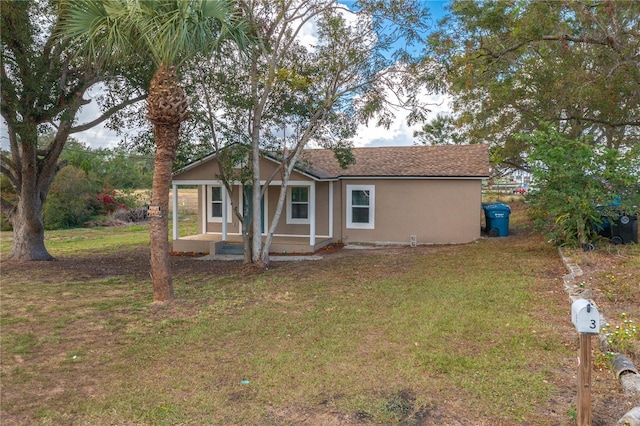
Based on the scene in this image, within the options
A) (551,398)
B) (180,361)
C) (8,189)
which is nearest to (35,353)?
(180,361)

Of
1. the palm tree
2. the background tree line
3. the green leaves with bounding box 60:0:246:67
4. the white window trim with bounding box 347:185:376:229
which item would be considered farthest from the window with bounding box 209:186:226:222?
the green leaves with bounding box 60:0:246:67

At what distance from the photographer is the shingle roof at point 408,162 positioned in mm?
14922

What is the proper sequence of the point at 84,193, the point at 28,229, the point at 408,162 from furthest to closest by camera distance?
the point at 84,193 < the point at 408,162 < the point at 28,229

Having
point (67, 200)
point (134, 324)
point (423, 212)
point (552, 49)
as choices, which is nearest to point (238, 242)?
point (423, 212)

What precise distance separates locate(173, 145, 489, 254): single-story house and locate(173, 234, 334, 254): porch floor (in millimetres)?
32

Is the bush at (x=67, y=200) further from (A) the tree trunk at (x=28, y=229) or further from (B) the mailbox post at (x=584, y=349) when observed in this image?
(B) the mailbox post at (x=584, y=349)

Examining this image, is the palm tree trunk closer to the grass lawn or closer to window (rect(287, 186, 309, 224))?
the grass lawn

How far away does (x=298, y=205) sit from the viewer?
15.7 metres

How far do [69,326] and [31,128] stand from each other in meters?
5.73

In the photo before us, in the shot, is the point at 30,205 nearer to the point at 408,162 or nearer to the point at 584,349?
the point at 408,162

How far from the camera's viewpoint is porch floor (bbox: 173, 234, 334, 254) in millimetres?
14320

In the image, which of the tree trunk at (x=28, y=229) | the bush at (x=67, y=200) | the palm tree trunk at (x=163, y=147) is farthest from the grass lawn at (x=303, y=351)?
the bush at (x=67, y=200)

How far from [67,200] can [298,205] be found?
732 inches

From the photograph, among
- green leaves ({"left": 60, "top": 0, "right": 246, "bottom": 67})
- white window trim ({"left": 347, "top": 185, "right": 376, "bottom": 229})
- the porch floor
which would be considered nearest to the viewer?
green leaves ({"left": 60, "top": 0, "right": 246, "bottom": 67})
